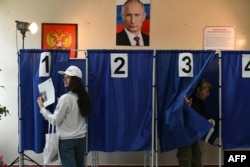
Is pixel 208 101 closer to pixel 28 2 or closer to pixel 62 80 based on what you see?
pixel 62 80

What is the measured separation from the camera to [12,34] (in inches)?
181

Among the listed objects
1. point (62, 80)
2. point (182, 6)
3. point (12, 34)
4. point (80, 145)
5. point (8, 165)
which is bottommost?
point (8, 165)

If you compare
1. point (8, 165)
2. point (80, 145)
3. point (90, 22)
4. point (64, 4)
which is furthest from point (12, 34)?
point (80, 145)

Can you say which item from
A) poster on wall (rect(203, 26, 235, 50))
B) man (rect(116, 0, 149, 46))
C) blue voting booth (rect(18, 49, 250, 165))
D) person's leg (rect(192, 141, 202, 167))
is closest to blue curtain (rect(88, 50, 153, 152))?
blue voting booth (rect(18, 49, 250, 165))

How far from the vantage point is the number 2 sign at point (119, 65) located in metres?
3.50

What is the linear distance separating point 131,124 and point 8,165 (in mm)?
2182

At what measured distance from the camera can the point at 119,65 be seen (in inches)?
138

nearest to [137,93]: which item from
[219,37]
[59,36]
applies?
[59,36]

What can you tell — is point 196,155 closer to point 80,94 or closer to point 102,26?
point 80,94

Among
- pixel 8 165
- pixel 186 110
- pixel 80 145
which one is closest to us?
pixel 80 145

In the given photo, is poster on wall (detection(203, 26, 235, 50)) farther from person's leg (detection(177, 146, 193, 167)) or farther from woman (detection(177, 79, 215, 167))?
person's leg (detection(177, 146, 193, 167))

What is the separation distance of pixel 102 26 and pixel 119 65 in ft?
4.47

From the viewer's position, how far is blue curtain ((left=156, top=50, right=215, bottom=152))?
135 inches

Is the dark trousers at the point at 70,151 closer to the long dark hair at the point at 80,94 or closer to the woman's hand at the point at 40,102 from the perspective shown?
the long dark hair at the point at 80,94
